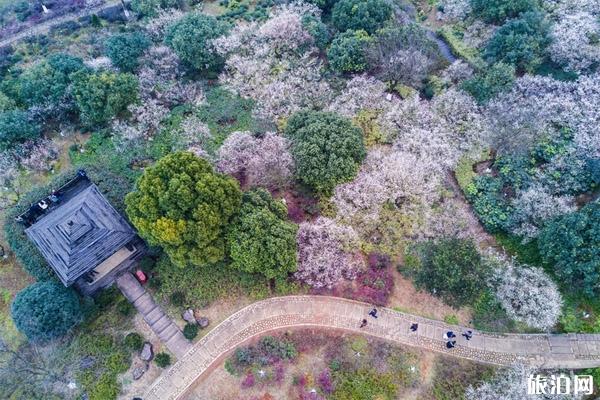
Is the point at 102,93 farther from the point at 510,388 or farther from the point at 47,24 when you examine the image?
the point at 510,388

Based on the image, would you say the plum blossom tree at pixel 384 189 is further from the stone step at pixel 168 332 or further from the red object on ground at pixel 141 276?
the red object on ground at pixel 141 276

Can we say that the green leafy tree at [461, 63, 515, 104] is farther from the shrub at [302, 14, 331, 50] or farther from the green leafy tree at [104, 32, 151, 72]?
the green leafy tree at [104, 32, 151, 72]

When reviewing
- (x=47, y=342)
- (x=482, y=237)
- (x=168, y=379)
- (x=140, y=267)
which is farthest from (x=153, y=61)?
(x=482, y=237)

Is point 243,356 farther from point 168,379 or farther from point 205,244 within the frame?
point 205,244

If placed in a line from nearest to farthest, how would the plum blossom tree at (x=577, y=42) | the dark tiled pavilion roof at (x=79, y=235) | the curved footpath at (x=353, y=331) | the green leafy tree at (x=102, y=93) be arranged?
the curved footpath at (x=353, y=331)
the dark tiled pavilion roof at (x=79, y=235)
the green leafy tree at (x=102, y=93)
the plum blossom tree at (x=577, y=42)

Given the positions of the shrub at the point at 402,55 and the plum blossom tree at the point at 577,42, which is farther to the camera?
the shrub at the point at 402,55

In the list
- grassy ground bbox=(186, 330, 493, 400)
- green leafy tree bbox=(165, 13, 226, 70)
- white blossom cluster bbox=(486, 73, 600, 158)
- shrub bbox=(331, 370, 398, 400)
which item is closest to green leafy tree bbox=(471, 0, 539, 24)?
white blossom cluster bbox=(486, 73, 600, 158)

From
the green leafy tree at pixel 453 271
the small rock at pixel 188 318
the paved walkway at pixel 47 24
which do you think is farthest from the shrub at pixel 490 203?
the paved walkway at pixel 47 24

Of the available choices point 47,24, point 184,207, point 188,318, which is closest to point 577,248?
point 184,207
